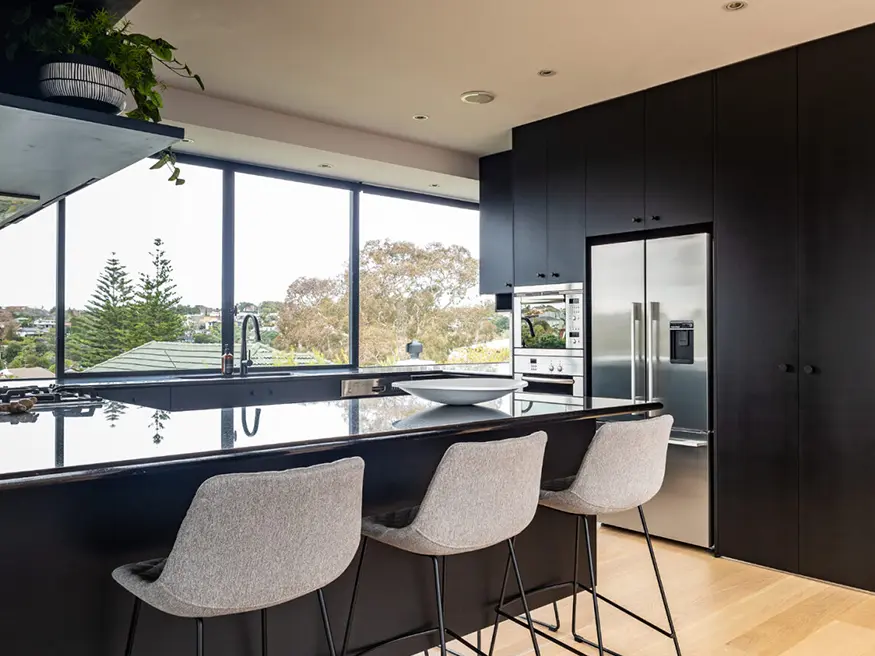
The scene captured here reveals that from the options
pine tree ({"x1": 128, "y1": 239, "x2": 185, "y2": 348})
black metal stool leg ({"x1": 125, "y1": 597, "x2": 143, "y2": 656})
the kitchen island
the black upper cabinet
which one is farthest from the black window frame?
black metal stool leg ({"x1": 125, "y1": 597, "x2": 143, "y2": 656})

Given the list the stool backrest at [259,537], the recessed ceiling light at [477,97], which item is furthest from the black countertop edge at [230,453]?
Answer: the recessed ceiling light at [477,97]

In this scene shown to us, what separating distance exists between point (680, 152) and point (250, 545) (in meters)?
3.54

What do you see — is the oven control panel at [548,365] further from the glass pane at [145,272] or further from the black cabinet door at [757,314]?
the glass pane at [145,272]

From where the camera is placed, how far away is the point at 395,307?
6125 millimetres

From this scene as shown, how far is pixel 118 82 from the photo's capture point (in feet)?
6.44

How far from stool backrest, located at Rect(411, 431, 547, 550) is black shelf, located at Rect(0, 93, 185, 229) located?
125cm

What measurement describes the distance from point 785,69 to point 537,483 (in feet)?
9.22

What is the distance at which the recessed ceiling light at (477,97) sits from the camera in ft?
14.3

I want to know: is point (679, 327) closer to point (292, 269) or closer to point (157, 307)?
point (292, 269)

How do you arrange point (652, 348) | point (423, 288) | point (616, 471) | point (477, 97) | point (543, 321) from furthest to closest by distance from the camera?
point (423, 288)
point (543, 321)
point (477, 97)
point (652, 348)
point (616, 471)

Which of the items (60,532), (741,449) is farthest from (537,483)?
(741,449)

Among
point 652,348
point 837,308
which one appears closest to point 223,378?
point 652,348

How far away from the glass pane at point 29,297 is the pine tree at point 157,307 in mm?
505

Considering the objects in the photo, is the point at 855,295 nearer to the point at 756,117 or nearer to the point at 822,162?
the point at 822,162
